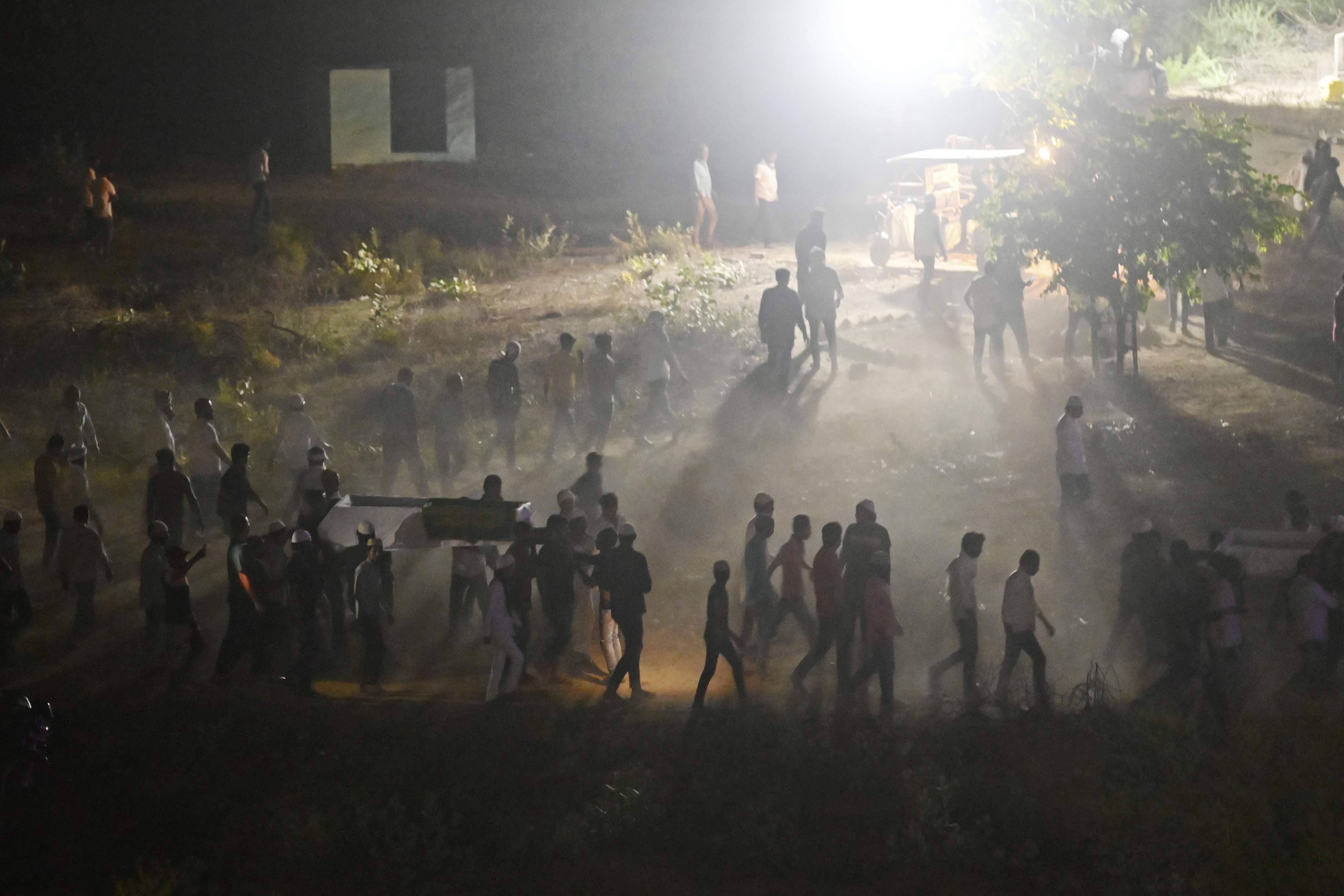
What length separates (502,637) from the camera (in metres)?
8.50

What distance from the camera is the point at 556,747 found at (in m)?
8.55

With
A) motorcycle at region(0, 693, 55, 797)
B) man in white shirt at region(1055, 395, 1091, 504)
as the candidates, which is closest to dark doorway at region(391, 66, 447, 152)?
man in white shirt at region(1055, 395, 1091, 504)

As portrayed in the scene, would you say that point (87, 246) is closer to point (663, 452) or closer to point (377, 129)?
point (377, 129)

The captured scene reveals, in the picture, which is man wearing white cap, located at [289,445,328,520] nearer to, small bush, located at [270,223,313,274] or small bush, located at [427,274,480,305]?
small bush, located at [427,274,480,305]

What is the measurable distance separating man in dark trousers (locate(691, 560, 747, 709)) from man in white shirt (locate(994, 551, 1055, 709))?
72.6 inches

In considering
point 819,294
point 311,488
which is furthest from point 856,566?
point 819,294

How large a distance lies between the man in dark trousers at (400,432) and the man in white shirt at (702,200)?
28.2 ft

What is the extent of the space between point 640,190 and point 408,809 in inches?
712

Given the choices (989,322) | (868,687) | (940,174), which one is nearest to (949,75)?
(940,174)

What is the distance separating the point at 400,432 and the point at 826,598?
16.6 ft

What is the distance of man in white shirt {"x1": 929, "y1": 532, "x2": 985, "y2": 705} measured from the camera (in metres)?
8.42

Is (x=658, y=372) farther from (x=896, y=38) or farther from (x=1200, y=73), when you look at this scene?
(x=1200, y=73)

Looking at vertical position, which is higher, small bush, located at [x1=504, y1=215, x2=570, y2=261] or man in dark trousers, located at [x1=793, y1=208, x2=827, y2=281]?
small bush, located at [x1=504, y1=215, x2=570, y2=261]

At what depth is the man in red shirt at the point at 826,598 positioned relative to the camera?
8.62m
